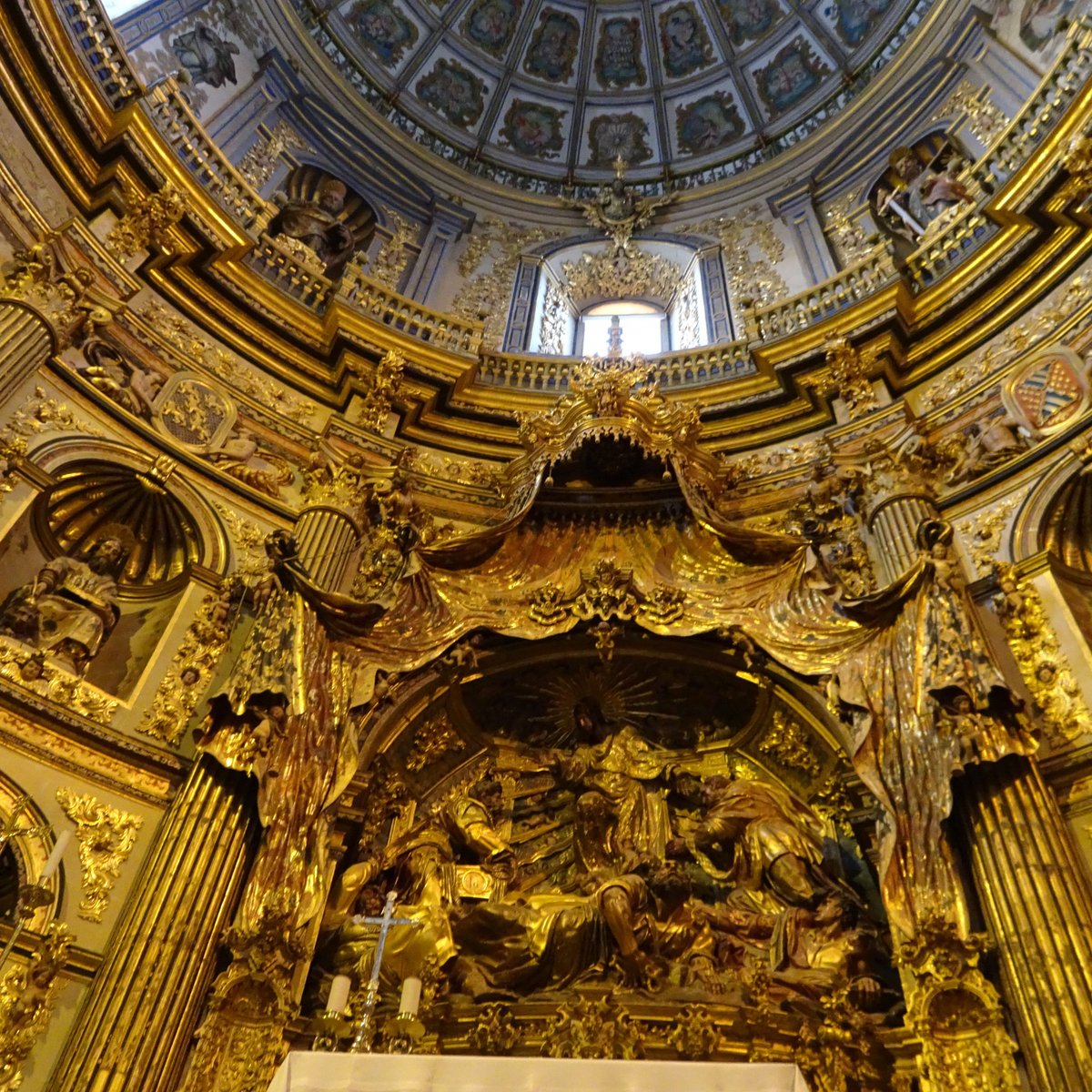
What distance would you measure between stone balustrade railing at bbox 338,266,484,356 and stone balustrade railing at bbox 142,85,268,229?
149cm

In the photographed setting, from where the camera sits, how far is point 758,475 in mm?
10148

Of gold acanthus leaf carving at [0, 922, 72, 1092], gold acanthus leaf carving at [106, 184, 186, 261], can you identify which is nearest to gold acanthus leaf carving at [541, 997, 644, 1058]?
gold acanthus leaf carving at [0, 922, 72, 1092]

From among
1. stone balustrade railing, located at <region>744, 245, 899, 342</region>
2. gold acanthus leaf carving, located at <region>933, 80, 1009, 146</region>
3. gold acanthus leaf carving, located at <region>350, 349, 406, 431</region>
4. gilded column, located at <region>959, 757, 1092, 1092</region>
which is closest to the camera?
gilded column, located at <region>959, 757, 1092, 1092</region>

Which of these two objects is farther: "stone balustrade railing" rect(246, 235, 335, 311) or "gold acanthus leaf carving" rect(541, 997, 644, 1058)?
"stone balustrade railing" rect(246, 235, 335, 311)

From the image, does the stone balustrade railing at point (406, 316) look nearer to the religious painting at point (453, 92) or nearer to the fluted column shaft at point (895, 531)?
the fluted column shaft at point (895, 531)

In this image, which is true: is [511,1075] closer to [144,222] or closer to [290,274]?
[144,222]

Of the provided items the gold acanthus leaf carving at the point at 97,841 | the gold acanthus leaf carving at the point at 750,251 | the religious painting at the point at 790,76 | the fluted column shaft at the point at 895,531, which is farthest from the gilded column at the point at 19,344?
the religious painting at the point at 790,76

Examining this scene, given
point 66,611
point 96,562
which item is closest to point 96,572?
point 96,562

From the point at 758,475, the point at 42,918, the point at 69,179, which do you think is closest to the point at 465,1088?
the point at 42,918

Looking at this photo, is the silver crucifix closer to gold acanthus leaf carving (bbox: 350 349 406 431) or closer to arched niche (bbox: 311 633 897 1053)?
arched niche (bbox: 311 633 897 1053)

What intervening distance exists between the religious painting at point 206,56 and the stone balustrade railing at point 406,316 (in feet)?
14.3

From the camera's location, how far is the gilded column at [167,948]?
506cm

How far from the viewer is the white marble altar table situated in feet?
13.5

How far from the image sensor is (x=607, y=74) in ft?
63.9
